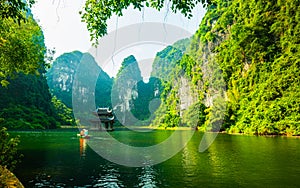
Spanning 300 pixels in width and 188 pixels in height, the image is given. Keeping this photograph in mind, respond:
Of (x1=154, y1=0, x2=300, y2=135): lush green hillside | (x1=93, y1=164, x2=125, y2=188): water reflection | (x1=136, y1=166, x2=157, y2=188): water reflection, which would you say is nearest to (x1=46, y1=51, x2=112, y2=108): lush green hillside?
(x1=154, y1=0, x2=300, y2=135): lush green hillside

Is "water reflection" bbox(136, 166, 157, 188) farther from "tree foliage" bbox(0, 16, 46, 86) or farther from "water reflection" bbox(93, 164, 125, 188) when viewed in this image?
"tree foliage" bbox(0, 16, 46, 86)

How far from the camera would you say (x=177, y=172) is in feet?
44.5

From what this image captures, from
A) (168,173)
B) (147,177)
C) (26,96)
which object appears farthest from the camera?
(26,96)

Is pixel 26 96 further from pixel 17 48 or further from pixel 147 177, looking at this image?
pixel 147 177

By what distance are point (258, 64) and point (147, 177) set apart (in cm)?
4884

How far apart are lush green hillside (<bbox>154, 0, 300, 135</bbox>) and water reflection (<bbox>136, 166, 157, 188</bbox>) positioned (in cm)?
2719

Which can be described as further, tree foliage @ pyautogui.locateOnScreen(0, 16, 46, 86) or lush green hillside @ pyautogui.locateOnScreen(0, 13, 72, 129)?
lush green hillside @ pyautogui.locateOnScreen(0, 13, 72, 129)

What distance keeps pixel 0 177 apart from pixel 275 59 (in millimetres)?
52599

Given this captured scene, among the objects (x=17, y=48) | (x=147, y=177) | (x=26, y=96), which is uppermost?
(x=26, y=96)

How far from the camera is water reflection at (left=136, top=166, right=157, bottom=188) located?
11.2m

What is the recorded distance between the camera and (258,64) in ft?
183

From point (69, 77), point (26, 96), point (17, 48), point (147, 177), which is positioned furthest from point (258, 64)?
point (69, 77)

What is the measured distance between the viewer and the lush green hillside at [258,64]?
43.3 meters

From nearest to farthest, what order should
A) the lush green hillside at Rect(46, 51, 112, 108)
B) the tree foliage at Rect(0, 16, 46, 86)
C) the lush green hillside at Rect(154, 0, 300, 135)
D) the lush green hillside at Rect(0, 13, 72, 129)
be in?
the tree foliage at Rect(0, 16, 46, 86)
the lush green hillside at Rect(0, 13, 72, 129)
the lush green hillside at Rect(154, 0, 300, 135)
the lush green hillside at Rect(46, 51, 112, 108)
